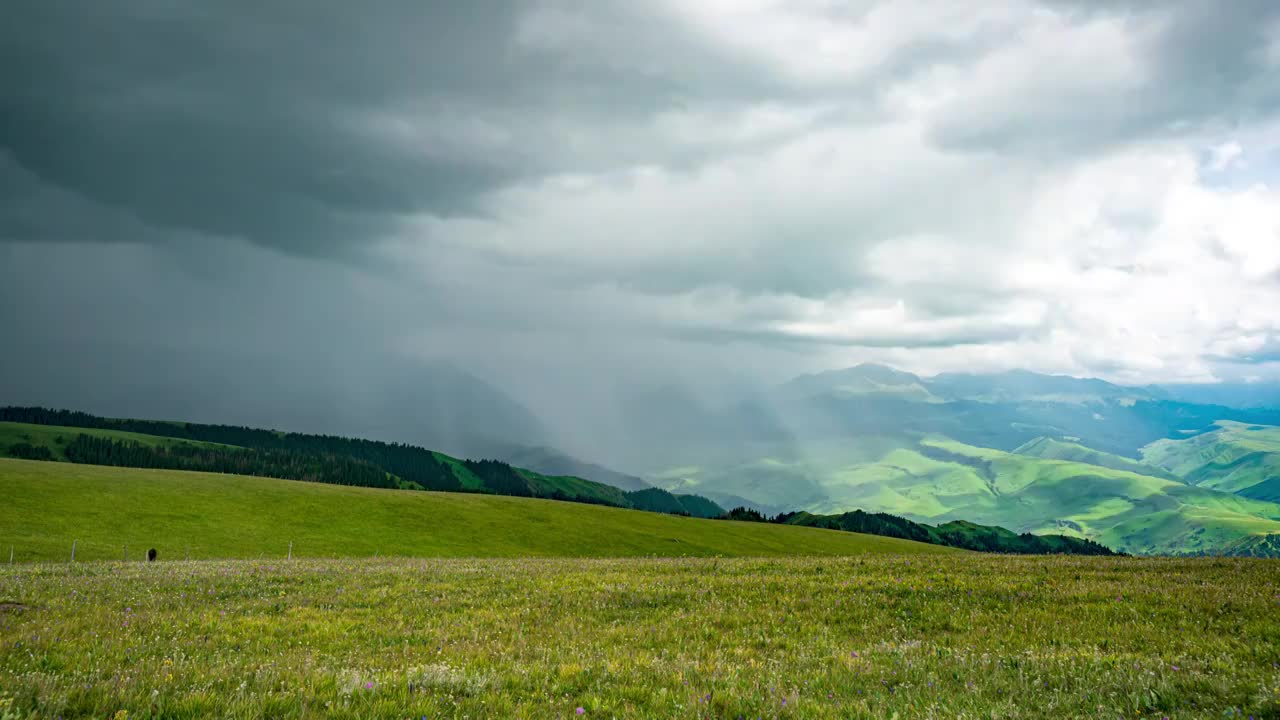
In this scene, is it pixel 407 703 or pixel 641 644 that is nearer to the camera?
pixel 407 703

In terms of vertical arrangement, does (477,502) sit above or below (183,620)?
below

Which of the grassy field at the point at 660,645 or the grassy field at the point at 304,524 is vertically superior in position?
the grassy field at the point at 660,645

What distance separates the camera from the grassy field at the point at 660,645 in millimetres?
8852

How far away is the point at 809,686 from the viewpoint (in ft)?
33.1

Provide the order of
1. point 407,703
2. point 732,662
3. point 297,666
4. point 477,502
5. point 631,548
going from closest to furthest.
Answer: point 407,703 < point 297,666 < point 732,662 < point 631,548 < point 477,502

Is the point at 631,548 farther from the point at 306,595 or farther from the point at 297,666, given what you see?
the point at 297,666

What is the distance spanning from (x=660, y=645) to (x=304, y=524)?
103m

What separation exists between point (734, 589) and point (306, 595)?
12.9m

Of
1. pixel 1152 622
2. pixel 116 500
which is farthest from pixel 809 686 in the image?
pixel 116 500

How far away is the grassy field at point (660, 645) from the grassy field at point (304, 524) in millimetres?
69270

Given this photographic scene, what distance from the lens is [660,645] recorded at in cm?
1364

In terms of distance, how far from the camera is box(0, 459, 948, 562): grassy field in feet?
277

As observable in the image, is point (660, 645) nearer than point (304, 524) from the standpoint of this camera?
Yes

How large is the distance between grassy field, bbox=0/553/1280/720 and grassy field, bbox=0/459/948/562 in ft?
227
